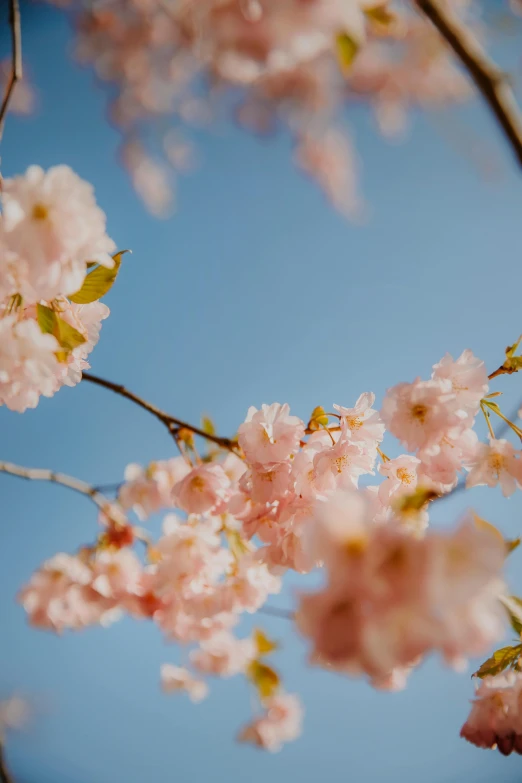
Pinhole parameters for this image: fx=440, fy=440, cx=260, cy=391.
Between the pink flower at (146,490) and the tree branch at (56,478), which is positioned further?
the pink flower at (146,490)

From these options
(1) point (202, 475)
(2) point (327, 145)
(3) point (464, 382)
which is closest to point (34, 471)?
(1) point (202, 475)

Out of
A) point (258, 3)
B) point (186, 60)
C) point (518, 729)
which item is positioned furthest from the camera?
point (186, 60)

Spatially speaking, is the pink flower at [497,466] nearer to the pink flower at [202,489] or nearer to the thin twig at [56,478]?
the pink flower at [202,489]

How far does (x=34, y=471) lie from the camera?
1.31 meters

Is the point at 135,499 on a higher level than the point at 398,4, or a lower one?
higher

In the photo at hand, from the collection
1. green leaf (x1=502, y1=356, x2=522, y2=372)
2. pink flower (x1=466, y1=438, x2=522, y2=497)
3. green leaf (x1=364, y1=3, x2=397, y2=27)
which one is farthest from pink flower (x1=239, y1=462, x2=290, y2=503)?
green leaf (x1=364, y1=3, x2=397, y2=27)

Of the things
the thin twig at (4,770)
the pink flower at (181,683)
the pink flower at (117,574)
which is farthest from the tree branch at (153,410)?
the pink flower at (181,683)

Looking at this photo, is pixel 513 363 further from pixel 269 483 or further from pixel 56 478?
pixel 56 478

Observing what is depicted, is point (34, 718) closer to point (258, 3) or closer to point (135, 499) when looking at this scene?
point (135, 499)

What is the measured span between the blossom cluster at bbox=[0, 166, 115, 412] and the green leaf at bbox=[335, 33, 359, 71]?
37 centimetres

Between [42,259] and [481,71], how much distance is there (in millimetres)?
560

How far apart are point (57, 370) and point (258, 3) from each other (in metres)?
0.59

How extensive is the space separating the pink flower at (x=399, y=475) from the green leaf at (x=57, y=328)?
25.0 inches

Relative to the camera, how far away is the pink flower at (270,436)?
2.89 ft
